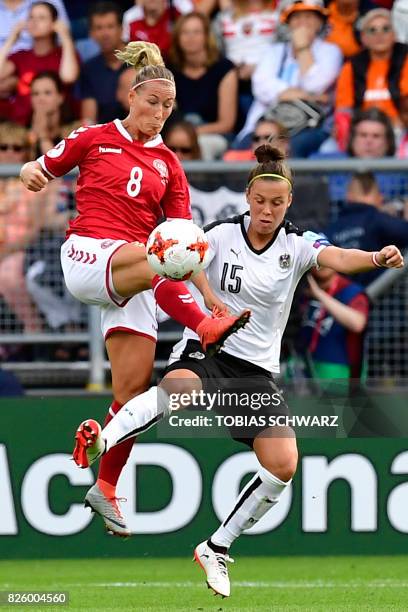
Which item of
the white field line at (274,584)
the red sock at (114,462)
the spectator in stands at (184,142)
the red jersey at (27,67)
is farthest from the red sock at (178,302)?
the red jersey at (27,67)

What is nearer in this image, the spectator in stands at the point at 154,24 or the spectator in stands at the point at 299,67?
the spectator in stands at the point at 299,67

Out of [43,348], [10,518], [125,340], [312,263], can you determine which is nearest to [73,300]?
[43,348]

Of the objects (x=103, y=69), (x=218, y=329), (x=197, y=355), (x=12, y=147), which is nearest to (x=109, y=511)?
(x=197, y=355)

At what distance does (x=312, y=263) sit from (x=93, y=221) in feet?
4.39

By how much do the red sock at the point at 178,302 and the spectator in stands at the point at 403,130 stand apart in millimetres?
4875

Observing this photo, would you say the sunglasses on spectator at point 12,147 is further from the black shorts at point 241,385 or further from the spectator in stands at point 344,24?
the black shorts at point 241,385

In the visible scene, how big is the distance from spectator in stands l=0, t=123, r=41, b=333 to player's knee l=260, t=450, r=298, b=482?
3.54m

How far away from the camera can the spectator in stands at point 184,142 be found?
1159 cm

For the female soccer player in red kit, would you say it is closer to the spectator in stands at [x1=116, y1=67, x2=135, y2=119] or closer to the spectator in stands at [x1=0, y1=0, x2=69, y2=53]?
the spectator in stands at [x1=116, y1=67, x2=135, y2=119]

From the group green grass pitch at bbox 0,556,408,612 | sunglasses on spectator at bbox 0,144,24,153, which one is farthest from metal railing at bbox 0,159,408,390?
green grass pitch at bbox 0,556,408,612

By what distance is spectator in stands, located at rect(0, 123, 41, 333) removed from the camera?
10938 millimetres

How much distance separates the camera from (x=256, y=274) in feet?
26.3

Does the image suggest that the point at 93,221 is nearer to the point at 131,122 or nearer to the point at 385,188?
the point at 131,122

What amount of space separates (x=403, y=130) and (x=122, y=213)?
4.63m
